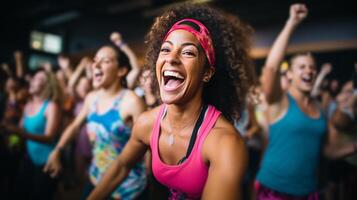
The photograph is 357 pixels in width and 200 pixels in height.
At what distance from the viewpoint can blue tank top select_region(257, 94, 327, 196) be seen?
6.97 ft

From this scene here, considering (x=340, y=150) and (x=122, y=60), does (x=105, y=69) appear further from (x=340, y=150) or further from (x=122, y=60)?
(x=340, y=150)

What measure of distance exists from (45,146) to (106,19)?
30.3 feet

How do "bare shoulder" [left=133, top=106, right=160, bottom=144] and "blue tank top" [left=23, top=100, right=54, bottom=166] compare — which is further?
"blue tank top" [left=23, top=100, right=54, bottom=166]

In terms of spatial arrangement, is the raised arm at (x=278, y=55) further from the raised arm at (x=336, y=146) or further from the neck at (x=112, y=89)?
the neck at (x=112, y=89)

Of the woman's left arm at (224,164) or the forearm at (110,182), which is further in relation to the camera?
the forearm at (110,182)

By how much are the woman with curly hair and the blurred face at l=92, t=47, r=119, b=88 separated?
2.55 feet

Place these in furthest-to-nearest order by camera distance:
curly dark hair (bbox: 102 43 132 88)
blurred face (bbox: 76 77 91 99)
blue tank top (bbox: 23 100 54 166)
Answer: blurred face (bbox: 76 77 91 99)
blue tank top (bbox: 23 100 54 166)
curly dark hair (bbox: 102 43 132 88)

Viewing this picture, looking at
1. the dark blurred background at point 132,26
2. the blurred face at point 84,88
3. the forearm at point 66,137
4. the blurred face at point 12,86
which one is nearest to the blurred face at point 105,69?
the forearm at point 66,137

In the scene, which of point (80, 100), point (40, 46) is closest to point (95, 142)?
point (80, 100)

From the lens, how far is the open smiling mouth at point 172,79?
4.18 ft

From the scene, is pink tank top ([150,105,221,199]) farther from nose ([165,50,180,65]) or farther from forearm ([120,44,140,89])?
forearm ([120,44,140,89])

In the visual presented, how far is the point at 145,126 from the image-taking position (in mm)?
1550

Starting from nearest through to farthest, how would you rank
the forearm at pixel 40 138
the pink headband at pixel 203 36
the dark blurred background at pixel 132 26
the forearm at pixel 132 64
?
the pink headband at pixel 203 36
the forearm at pixel 132 64
the forearm at pixel 40 138
the dark blurred background at pixel 132 26

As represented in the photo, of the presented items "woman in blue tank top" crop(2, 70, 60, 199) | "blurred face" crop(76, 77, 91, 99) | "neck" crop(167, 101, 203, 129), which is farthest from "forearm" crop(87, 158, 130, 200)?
"blurred face" crop(76, 77, 91, 99)
